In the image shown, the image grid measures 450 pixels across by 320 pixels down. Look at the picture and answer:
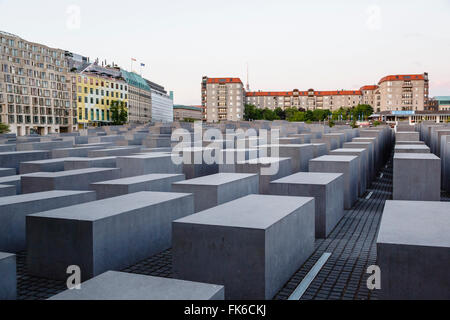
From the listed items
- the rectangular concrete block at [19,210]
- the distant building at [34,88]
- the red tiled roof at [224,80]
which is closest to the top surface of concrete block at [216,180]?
the rectangular concrete block at [19,210]

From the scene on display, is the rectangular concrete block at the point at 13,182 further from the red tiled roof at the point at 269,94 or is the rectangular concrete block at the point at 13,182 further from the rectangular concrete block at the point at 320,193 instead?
the red tiled roof at the point at 269,94

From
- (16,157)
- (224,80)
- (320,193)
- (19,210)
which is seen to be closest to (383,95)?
(224,80)

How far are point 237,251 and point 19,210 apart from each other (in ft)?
17.5

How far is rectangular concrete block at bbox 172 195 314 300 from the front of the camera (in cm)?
650

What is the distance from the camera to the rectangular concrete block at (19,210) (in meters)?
9.17

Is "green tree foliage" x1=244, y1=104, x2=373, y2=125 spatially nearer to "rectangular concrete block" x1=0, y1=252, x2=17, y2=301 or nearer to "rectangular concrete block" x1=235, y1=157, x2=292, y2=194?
"rectangular concrete block" x1=235, y1=157, x2=292, y2=194

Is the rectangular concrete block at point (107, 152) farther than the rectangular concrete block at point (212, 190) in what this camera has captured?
Yes

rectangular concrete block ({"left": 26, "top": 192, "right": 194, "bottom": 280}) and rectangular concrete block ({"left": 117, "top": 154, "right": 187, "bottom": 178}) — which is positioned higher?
rectangular concrete block ({"left": 117, "top": 154, "right": 187, "bottom": 178})

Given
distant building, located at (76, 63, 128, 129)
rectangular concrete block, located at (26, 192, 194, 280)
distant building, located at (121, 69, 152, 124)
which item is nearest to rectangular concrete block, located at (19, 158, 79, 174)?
rectangular concrete block, located at (26, 192, 194, 280)

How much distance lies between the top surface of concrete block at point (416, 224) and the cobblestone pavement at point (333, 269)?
1196 millimetres

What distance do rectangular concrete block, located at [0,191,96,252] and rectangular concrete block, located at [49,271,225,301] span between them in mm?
5231

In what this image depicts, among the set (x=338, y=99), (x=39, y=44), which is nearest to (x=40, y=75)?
(x=39, y=44)
